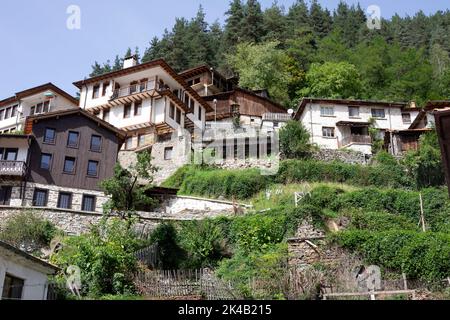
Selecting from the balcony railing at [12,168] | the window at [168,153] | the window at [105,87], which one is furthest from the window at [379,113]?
the balcony railing at [12,168]

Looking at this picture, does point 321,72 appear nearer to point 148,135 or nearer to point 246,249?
point 148,135

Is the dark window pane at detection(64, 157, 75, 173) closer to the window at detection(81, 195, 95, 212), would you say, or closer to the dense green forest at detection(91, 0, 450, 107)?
the window at detection(81, 195, 95, 212)

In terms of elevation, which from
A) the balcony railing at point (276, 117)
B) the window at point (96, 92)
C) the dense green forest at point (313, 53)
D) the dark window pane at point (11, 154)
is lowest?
the dark window pane at point (11, 154)

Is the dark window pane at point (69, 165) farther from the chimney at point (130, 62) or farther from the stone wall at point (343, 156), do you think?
the chimney at point (130, 62)

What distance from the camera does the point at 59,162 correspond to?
39438 millimetres

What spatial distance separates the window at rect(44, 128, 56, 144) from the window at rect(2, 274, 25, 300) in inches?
841

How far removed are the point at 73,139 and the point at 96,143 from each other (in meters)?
1.62

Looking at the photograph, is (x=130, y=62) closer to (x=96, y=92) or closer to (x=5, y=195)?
(x=96, y=92)

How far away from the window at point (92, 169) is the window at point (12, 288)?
2001 cm

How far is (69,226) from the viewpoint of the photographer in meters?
33.4

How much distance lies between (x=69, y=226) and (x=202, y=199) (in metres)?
9.50

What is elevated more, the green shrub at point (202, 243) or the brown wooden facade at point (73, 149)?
the brown wooden facade at point (73, 149)

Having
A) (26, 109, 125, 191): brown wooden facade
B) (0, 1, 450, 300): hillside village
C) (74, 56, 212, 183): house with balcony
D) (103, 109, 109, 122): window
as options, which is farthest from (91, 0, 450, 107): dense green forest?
(26, 109, 125, 191): brown wooden facade

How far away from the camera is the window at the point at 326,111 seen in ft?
173
